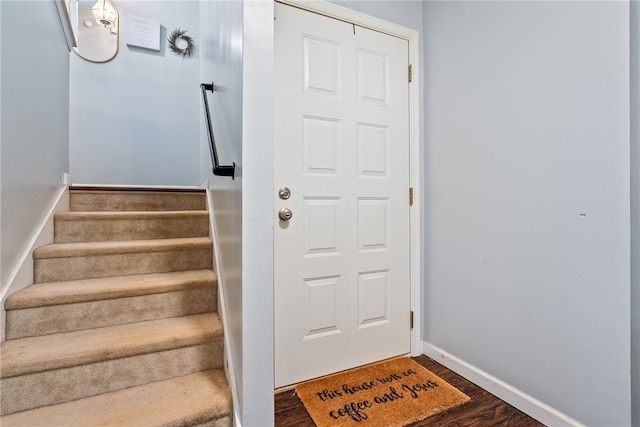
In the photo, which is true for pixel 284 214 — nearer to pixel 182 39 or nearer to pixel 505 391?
pixel 505 391

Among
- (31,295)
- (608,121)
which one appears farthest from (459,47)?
(31,295)

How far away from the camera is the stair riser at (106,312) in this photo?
4.11 ft

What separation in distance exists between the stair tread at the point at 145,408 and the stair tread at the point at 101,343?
0.46ft

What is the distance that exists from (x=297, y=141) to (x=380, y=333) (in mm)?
1253

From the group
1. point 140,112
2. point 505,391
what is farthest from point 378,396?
point 140,112

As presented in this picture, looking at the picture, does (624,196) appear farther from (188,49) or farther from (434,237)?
(188,49)

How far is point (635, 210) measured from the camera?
3.61 ft

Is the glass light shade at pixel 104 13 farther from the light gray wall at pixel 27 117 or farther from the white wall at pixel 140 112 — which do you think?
the light gray wall at pixel 27 117

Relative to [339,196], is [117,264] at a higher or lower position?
lower

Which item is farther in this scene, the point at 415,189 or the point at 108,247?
the point at 415,189

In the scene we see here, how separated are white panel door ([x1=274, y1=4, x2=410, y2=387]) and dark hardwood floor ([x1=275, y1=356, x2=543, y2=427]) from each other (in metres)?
0.15

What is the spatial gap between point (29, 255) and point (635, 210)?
8.24 ft

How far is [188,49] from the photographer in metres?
3.11

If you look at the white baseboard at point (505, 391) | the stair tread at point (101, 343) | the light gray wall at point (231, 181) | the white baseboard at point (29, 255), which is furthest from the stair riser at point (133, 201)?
the white baseboard at point (505, 391)
